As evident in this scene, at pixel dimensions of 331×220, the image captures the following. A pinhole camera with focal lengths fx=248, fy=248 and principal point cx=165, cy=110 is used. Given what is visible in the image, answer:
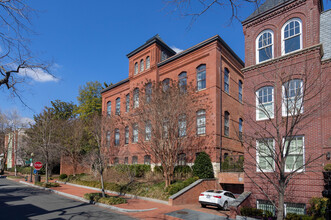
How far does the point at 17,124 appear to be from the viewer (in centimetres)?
4372

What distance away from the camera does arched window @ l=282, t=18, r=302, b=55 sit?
1433cm

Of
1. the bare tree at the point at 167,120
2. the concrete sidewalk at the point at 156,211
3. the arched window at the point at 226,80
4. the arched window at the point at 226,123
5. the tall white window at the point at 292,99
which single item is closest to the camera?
the tall white window at the point at 292,99

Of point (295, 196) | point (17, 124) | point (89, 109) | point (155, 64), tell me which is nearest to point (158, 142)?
point (295, 196)

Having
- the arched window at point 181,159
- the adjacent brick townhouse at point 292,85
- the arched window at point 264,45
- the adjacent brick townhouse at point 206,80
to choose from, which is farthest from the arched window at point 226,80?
the arched window at point 264,45

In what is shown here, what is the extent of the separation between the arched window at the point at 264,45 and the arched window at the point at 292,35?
754 millimetres

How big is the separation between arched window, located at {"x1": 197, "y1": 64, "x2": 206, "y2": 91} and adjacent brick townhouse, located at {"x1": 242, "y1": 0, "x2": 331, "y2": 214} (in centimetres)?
685

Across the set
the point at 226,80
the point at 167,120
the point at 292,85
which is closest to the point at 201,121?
the point at 167,120

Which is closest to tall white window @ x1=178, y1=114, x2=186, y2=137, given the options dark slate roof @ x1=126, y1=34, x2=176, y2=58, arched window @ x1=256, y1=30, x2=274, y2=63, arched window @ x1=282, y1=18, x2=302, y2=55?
arched window @ x1=256, y1=30, x2=274, y2=63

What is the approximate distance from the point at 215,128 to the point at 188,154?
340cm

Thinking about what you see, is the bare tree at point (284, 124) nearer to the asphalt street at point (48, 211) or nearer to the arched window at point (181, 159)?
the asphalt street at point (48, 211)

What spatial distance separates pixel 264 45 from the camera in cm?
1579

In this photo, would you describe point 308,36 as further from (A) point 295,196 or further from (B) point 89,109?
(B) point 89,109

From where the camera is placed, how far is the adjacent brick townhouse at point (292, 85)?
12586mm

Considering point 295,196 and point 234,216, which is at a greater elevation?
point 295,196
